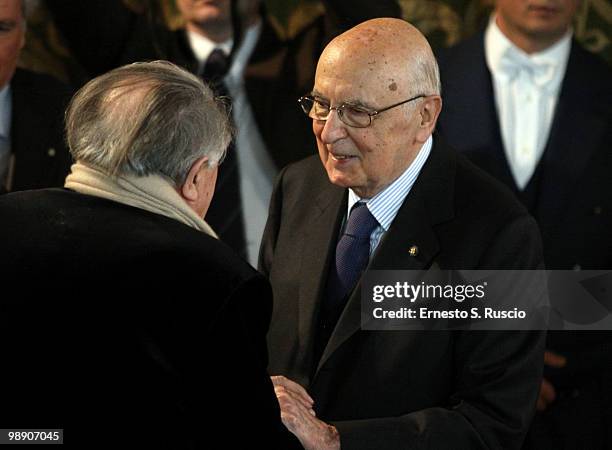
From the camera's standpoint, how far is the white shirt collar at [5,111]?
4.02 meters

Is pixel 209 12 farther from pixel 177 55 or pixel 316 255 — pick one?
pixel 316 255

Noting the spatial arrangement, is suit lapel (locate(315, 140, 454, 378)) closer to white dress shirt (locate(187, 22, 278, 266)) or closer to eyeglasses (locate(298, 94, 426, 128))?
eyeglasses (locate(298, 94, 426, 128))

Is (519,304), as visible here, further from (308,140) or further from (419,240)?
(308,140)

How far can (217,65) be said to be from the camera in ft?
13.6

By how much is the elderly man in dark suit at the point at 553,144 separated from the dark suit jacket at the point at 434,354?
1.21m

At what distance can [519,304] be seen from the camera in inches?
105

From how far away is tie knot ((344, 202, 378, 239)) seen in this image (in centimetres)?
283

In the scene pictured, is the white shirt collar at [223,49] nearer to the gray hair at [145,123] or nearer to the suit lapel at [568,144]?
the suit lapel at [568,144]

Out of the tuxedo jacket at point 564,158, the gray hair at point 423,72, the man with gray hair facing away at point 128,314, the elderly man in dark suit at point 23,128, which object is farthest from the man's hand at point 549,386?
the man with gray hair facing away at point 128,314

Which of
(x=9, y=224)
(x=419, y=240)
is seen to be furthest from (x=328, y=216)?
(x=9, y=224)

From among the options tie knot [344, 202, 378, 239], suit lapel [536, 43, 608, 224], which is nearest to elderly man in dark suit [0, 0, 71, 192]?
tie knot [344, 202, 378, 239]

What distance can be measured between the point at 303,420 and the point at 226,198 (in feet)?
5.75

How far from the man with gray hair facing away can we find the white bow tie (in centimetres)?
222
